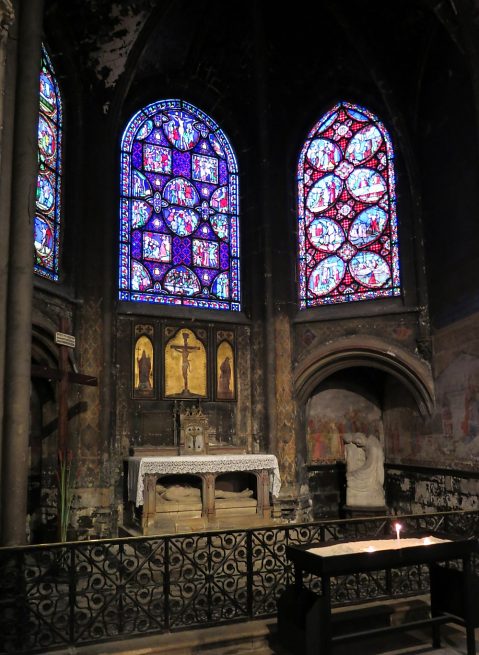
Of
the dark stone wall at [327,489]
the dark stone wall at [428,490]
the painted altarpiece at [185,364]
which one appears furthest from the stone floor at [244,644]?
the dark stone wall at [327,489]

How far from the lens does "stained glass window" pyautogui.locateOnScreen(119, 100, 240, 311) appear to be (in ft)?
43.3

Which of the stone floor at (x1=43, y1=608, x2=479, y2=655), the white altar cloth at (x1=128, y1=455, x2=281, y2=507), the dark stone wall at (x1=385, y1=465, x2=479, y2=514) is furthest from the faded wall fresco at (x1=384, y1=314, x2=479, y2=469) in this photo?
the stone floor at (x1=43, y1=608, x2=479, y2=655)

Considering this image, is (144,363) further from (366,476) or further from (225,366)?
(366,476)

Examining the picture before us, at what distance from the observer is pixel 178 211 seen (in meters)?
13.8

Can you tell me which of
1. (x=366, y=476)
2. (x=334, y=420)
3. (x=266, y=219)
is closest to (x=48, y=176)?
(x=266, y=219)

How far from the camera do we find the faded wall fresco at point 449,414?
1080 cm

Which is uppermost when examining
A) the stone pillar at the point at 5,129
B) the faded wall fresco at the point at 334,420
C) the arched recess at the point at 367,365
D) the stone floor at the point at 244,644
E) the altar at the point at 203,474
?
the stone pillar at the point at 5,129

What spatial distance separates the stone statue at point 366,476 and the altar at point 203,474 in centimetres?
197

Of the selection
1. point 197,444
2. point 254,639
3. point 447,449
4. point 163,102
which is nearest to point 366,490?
point 447,449

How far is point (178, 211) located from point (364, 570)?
10.1m

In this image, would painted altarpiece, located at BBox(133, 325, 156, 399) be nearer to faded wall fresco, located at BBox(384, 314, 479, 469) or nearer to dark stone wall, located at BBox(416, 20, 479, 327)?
faded wall fresco, located at BBox(384, 314, 479, 469)

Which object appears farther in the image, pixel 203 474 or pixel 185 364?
pixel 185 364

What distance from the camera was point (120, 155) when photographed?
13.4 meters

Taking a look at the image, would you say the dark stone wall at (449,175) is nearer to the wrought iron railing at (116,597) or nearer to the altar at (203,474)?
the altar at (203,474)
